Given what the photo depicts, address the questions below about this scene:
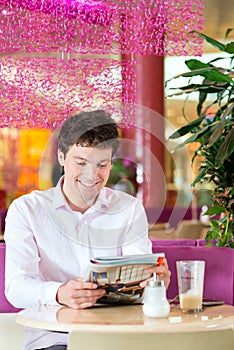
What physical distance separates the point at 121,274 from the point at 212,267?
2.75ft

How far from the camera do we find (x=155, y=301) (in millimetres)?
2111

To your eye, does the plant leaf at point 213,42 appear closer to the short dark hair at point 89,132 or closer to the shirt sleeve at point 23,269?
the short dark hair at point 89,132

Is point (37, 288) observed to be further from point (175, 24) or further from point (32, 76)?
point (175, 24)

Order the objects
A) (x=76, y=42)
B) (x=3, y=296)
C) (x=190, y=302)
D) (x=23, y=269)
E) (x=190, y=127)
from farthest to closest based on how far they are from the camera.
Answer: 1. (x=76, y=42)
2. (x=190, y=127)
3. (x=3, y=296)
4. (x=23, y=269)
5. (x=190, y=302)

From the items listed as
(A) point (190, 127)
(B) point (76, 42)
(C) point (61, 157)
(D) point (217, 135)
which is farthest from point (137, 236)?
(B) point (76, 42)

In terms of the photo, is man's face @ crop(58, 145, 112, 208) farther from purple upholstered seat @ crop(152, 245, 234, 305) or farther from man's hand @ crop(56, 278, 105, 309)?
purple upholstered seat @ crop(152, 245, 234, 305)

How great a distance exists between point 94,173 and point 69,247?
0.88ft

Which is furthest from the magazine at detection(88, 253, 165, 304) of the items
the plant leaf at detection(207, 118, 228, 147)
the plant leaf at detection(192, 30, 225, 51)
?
the plant leaf at detection(192, 30, 225, 51)

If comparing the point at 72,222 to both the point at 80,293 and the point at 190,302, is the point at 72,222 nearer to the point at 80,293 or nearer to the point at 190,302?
the point at 80,293

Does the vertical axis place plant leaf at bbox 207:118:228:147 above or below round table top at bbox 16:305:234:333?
above

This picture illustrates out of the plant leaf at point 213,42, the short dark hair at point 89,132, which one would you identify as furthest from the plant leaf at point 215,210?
the short dark hair at point 89,132

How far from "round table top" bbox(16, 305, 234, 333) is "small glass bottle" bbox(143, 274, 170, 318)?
19 millimetres

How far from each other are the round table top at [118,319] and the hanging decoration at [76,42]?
1469mm

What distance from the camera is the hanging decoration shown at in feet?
11.6
